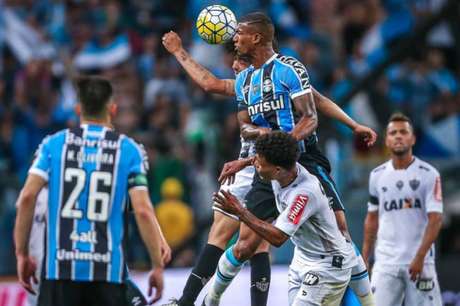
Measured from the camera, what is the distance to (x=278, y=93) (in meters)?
10.2

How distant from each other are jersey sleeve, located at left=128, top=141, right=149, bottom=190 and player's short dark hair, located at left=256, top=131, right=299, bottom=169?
99cm

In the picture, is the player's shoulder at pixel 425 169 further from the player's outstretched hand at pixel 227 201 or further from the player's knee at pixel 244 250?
the player's outstretched hand at pixel 227 201

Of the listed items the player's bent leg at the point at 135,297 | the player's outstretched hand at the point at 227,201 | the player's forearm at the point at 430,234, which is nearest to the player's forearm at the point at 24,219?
the player's outstretched hand at the point at 227,201

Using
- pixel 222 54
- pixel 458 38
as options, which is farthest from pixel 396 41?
pixel 222 54

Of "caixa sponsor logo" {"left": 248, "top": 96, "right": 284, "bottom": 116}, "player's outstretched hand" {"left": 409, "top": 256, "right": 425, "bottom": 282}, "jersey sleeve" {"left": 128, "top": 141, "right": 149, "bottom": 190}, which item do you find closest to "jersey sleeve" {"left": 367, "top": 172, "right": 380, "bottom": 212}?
"player's outstretched hand" {"left": 409, "top": 256, "right": 425, "bottom": 282}

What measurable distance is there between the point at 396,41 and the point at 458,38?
915mm

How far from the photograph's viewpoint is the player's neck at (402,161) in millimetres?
12062

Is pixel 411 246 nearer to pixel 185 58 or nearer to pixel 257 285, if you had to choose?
pixel 257 285

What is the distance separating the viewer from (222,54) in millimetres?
18125

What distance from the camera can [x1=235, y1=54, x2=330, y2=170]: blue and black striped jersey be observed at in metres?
10.1

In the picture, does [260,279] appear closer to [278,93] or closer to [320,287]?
[320,287]

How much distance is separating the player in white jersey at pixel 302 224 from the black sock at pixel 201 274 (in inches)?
35.8

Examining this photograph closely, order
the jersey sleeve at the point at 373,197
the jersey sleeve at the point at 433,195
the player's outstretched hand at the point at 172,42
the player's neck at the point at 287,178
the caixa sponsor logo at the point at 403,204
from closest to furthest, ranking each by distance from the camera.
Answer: the player's neck at the point at 287,178 < the player's outstretched hand at the point at 172,42 < the jersey sleeve at the point at 433,195 < the caixa sponsor logo at the point at 403,204 < the jersey sleeve at the point at 373,197

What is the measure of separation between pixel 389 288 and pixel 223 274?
7.02ft
